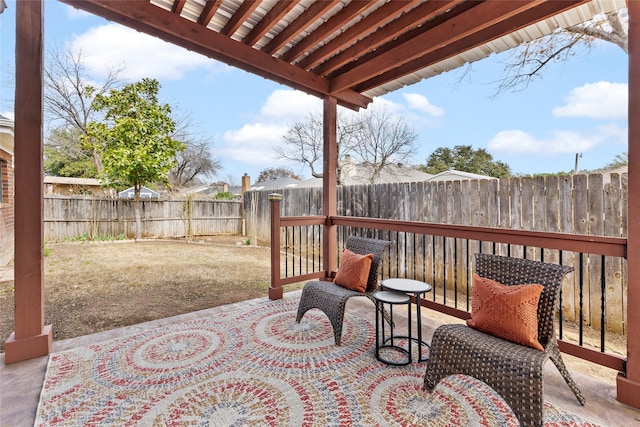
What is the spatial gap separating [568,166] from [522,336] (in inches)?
388

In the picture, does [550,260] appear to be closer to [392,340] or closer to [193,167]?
[392,340]

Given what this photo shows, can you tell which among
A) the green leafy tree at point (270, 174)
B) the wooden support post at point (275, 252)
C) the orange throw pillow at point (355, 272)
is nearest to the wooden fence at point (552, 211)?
the orange throw pillow at point (355, 272)

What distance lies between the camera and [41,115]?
2.26 m

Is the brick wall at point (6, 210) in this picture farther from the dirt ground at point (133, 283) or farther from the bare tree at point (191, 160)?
the bare tree at point (191, 160)

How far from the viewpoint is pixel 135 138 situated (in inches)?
338

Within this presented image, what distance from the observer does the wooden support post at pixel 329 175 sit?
4.09m

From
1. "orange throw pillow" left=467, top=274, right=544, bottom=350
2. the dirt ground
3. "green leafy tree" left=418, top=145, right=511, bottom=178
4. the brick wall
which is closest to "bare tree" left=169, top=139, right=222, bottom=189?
the dirt ground

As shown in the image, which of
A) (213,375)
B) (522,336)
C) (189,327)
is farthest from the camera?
(189,327)

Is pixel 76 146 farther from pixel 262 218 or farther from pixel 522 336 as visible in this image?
pixel 522 336

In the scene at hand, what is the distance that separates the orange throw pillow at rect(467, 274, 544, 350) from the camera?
1.71 m

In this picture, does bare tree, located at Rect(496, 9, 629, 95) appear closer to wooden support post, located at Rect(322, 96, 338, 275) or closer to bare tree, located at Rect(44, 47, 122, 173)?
wooden support post, located at Rect(322, 96, 338, 275)

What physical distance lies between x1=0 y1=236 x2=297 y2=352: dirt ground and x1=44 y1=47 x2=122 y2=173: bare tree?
264 inches

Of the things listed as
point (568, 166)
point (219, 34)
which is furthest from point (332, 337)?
point (568, 166)

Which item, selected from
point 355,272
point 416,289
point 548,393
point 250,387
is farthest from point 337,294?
point 548,393
